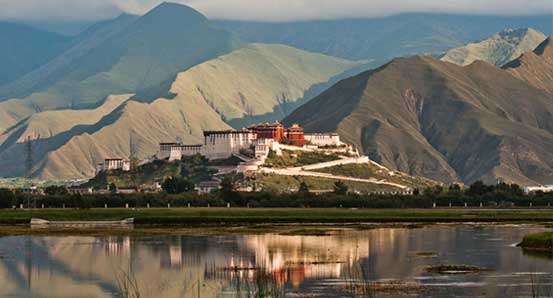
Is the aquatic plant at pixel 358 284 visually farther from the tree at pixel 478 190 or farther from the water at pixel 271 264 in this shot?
the tree at pixel 478 190

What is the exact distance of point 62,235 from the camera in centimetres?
11300

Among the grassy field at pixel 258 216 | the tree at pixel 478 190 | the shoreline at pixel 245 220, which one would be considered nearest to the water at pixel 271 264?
the shoreline at pixel 245 220

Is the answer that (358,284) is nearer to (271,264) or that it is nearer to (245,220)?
(271,264)

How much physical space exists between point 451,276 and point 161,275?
54.2 feet

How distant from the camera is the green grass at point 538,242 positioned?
8864 cm

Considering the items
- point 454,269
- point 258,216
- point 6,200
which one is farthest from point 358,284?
point 6,200

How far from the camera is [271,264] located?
80.9 meters

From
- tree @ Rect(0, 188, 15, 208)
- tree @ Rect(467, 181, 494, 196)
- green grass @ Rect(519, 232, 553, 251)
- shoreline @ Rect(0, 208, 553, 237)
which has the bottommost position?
green grass @ Rect(519, 232, 553, 251)

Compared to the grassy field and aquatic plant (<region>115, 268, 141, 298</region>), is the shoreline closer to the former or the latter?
the grassy field

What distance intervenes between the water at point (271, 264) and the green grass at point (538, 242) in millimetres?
1591

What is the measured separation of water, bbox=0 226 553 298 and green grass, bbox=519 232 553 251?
5.22 feet

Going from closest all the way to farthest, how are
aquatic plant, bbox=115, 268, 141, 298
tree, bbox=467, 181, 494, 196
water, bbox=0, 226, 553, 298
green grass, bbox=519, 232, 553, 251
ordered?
aquatic plant, bbox=115, 268, 141, 298
water, bbox=0, 226, 553, 298
green grass, bbox=519, 232, 553, 251
tree, bbox=467, 181, 494, 196

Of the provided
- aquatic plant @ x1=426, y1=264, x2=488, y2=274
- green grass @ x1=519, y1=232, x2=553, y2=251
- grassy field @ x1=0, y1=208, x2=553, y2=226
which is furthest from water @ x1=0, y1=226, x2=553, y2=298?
grassy field @ x1=0, y1=208, x2=553, y2=226

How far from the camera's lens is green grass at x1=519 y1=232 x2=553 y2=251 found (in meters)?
88.6
